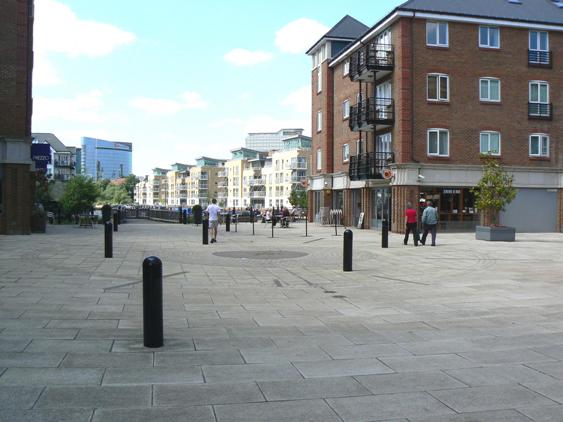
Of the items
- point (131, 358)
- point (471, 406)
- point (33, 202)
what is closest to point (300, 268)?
point (131, 358)

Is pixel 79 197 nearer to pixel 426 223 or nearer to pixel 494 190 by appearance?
pixel 426 223

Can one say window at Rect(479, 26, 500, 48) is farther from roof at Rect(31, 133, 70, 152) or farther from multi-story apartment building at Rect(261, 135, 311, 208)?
roof at Rect(31, 133, 70, 152)

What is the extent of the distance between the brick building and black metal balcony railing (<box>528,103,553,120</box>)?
26.4m

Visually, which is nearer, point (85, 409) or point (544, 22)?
point (85, 409)

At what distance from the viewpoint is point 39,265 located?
13070 millimetres

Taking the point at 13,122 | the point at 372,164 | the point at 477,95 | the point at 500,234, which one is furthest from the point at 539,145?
Result: the point at 13,122

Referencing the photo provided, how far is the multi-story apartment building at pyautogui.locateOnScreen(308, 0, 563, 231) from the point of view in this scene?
98.2 ft

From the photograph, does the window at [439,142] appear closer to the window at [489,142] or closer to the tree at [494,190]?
the window at [489,142]

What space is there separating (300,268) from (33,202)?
1960 cm

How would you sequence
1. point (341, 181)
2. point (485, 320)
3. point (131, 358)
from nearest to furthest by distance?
point (131, 358), point (485, 320), point (341, 181)

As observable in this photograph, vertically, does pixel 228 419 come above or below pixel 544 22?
below

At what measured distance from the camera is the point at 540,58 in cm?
3197

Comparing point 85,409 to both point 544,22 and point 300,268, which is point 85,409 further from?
point 544,22

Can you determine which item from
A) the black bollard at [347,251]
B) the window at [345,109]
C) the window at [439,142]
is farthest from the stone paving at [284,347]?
the window at [345,109]
